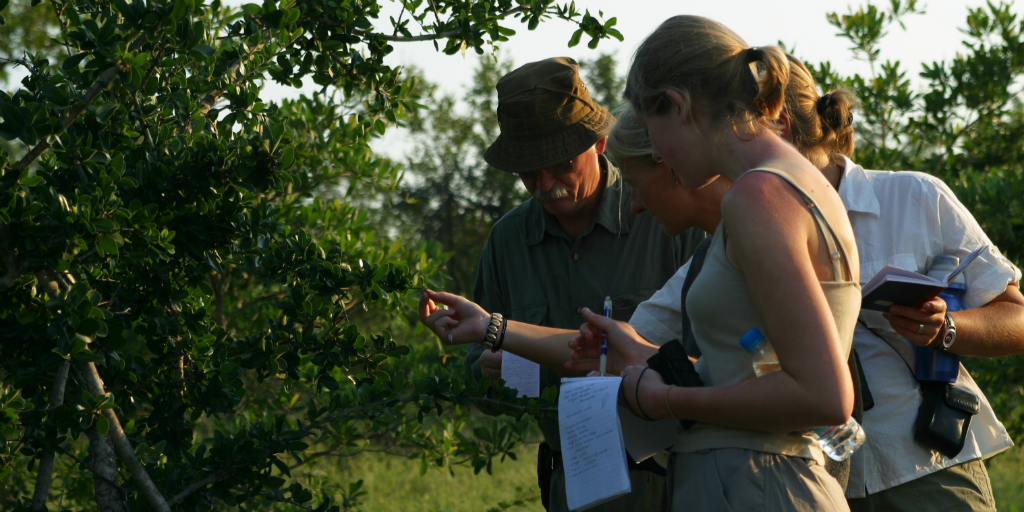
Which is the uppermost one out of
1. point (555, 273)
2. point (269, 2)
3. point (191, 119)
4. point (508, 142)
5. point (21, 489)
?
point (269, 2)

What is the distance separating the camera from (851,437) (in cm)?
164

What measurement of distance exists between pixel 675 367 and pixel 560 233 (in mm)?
1270

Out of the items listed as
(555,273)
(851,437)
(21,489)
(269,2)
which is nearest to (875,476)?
(851,437)

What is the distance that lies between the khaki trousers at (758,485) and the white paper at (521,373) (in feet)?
3.60

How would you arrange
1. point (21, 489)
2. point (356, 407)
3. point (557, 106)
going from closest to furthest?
point (356, 407), point (557, 106), point (21, 489)

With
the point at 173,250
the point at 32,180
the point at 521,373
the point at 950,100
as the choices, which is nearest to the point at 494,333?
the point at 521,373

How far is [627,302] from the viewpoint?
8.96 ft

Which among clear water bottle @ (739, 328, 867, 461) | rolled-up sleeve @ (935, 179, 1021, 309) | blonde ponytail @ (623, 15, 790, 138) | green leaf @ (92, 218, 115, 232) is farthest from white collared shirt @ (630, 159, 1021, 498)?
Answer: green leaf @ (92, 218, 115, 232)

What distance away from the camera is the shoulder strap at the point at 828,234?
1.47 meters

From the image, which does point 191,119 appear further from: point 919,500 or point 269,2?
point 919,500

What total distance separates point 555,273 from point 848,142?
110 centimetres

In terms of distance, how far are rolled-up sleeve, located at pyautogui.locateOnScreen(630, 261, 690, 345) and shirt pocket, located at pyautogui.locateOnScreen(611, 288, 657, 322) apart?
387 millimetres

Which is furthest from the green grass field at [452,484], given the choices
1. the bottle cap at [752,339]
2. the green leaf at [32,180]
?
the bottle cap at [752,339]

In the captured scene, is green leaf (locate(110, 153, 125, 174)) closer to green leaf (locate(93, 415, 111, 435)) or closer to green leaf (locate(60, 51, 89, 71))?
green leaf (locate(60, 51, 89, 71))
